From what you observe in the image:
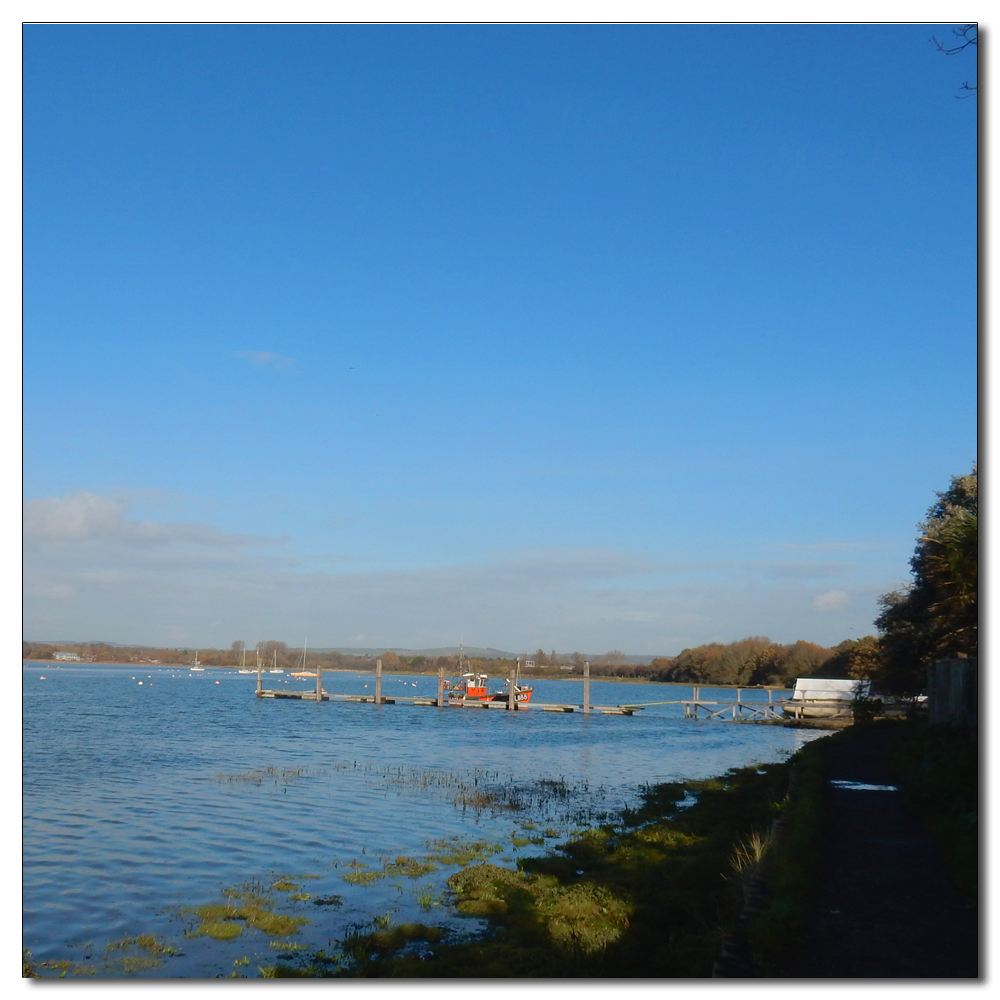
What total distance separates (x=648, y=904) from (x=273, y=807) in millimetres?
11736

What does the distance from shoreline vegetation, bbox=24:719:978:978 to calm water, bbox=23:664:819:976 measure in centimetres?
51

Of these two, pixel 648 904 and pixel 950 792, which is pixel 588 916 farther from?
pixel 950 792

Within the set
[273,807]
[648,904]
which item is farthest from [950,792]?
[273,807]

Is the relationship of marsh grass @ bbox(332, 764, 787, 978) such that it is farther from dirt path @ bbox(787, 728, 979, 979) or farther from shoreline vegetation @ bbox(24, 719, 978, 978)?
dirt path @ bbox(787, 728, 979, 979)

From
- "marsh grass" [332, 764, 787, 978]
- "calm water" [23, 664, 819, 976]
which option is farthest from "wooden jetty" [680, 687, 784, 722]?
"marsh grass" [332, 764, 787, 978]

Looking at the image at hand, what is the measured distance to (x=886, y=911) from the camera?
870 cm

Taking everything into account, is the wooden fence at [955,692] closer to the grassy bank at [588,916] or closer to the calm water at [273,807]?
the grassy bank at [588,916]

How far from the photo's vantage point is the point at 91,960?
1066 centimetres

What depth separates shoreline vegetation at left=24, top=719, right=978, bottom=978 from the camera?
9.12 m

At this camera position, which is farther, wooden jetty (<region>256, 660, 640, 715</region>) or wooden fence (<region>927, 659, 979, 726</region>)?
wooden jetty (<region>256, 660, 640, 715</region>)

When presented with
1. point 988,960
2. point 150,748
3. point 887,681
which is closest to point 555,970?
point 988,960

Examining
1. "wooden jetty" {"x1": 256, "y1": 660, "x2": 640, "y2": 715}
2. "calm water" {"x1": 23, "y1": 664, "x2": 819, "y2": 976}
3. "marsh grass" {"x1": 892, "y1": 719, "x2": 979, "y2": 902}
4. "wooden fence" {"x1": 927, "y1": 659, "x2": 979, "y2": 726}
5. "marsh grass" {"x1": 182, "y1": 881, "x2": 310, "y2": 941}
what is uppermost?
"wooden fence" {"x1": 927, "y1": 659, "x2": 979, "y2": 726}

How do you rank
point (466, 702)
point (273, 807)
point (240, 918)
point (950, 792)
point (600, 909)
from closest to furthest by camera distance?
point (240, 918) < point (600, 909) < point (950, 792) < point (273, 807) < point (466, 702)
